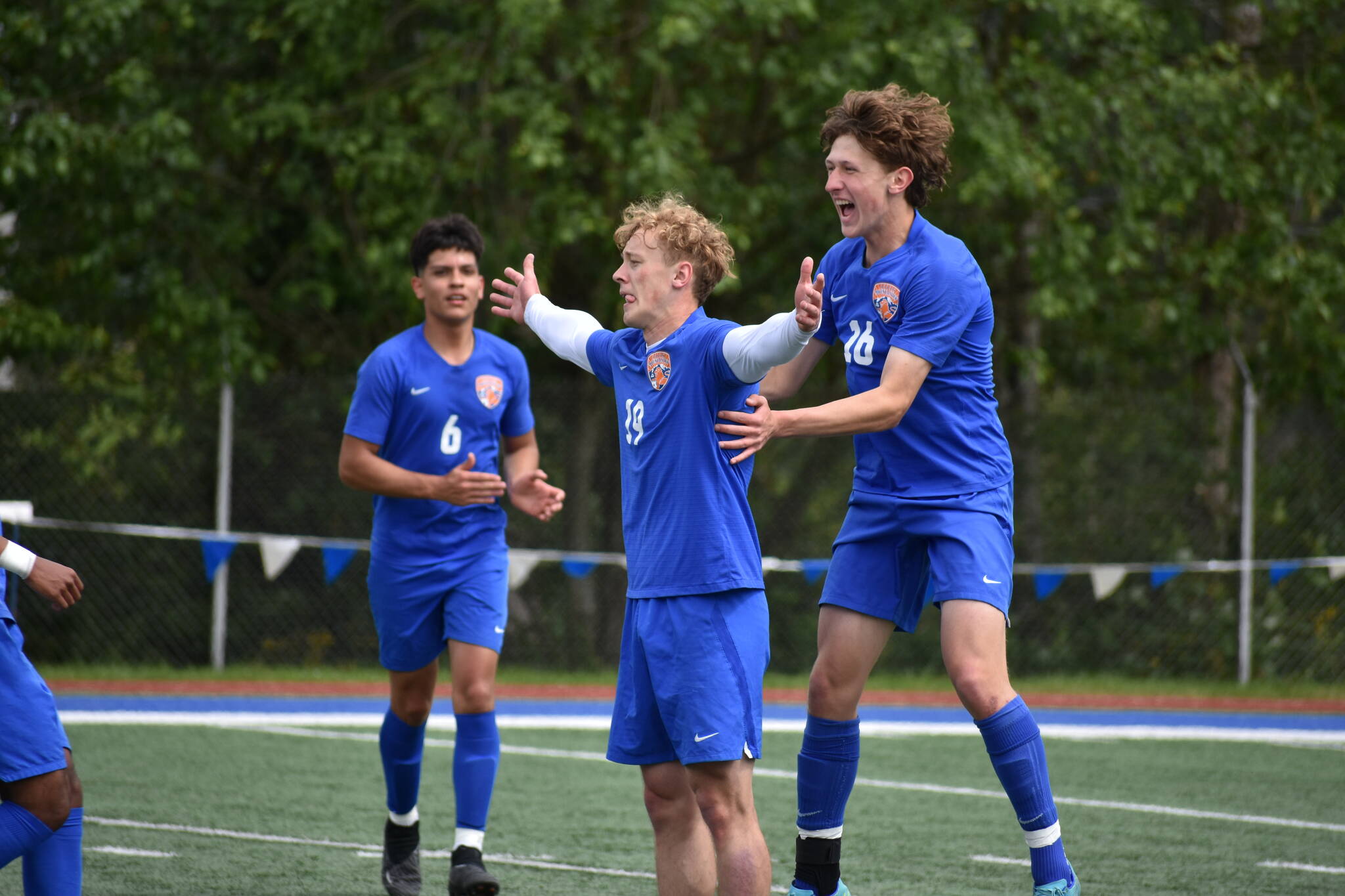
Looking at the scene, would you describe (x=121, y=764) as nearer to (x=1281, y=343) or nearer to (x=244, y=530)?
(x=244, y=530)

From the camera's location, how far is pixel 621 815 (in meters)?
7.04

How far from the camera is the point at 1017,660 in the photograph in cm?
1358

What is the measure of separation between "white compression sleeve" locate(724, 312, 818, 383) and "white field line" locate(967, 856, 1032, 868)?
116 inches

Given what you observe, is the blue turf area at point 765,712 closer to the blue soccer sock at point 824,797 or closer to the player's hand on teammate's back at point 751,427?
the blue soccer sock at point 824,797

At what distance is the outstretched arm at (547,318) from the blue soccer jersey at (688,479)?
40 cm

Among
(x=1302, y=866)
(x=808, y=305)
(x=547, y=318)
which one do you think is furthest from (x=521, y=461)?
(x=1302, y=866)

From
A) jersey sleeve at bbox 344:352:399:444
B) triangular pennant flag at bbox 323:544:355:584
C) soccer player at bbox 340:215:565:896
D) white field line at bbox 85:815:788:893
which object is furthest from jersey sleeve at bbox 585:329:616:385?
triangular pennant flag at bbox 323:544:355:584

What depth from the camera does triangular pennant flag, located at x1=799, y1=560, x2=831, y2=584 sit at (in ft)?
40.1

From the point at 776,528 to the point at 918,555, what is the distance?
8.52 meters

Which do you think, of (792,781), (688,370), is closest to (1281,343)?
(792,781)

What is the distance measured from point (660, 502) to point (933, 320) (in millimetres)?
1053

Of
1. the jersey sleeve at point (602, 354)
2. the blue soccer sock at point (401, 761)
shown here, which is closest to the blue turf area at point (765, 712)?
the blue soccer sock at point (401, 761)

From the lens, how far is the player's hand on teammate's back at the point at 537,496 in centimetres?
572

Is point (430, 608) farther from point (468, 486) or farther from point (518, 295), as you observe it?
point (518, 295)
